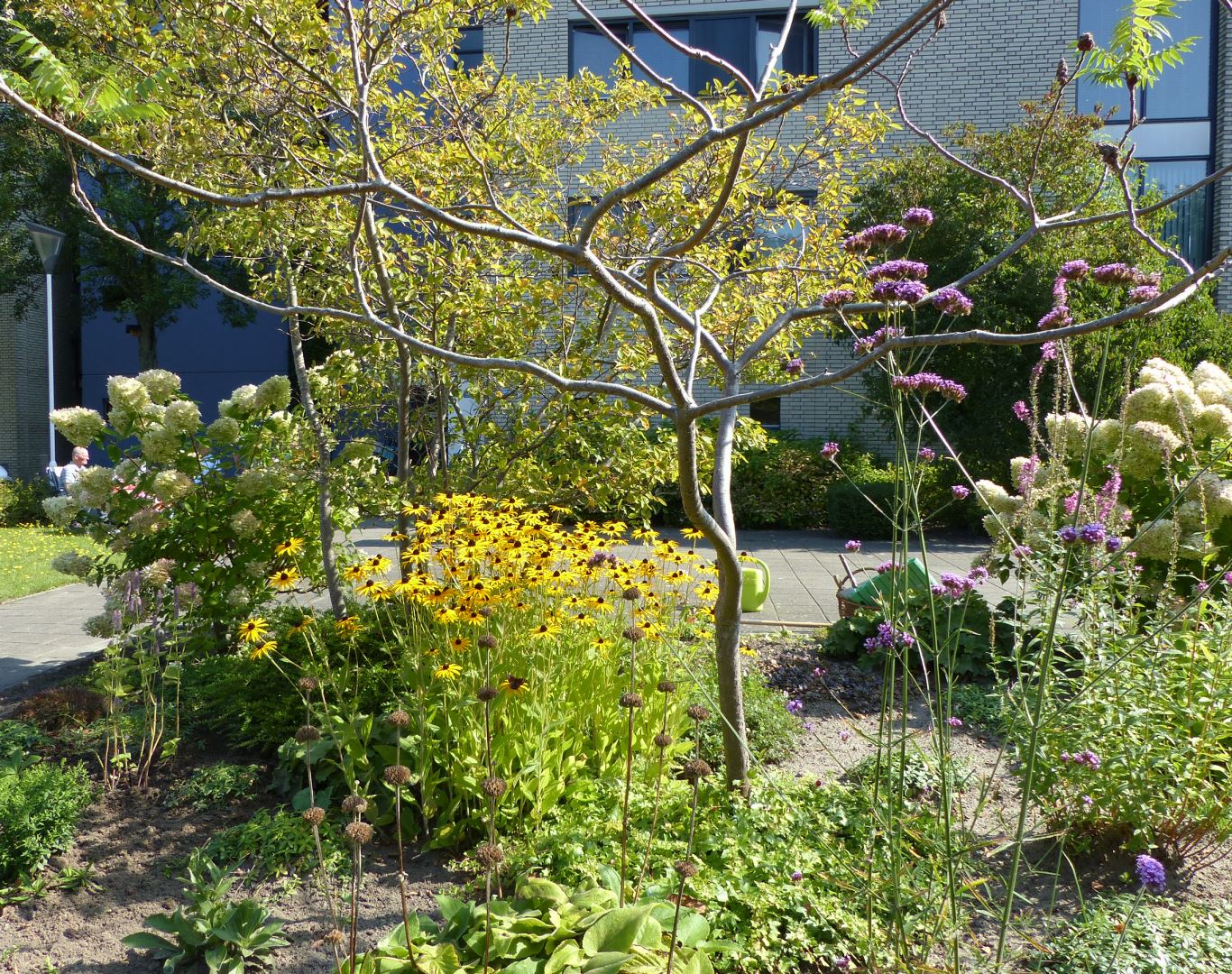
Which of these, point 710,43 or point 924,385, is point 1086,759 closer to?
point 924,385

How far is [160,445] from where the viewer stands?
4852 mm

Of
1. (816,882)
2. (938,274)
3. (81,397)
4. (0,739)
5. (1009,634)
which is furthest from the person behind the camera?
(81,397)

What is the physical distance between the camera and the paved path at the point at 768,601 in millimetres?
6270

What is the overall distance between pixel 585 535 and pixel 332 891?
5.64 ft

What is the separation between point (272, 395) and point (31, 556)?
341 inches

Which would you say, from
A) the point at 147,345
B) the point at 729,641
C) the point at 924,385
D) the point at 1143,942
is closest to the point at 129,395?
Answer: the point at 729,641

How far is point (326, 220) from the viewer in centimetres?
480

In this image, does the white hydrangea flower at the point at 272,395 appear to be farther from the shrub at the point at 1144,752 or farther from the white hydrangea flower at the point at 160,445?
the shrub at the point at 1144,752

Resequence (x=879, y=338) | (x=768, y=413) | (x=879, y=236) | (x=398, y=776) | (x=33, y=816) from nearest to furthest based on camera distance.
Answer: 1. (x=398, y=776)
2. (x=879, y=236)
3. (x=879, y=338)
4. (x=33, y=816)
5. (x=768, y=413)

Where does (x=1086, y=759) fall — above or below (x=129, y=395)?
below

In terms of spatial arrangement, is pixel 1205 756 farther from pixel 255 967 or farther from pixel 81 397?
pixel 81 397

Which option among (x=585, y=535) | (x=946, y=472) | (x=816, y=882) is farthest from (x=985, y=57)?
(x=816, y=882)

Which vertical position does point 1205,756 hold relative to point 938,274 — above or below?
below

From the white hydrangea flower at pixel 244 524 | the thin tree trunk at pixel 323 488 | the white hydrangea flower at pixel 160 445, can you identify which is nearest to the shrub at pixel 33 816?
the white hydrangea flower at pixel 244 524
